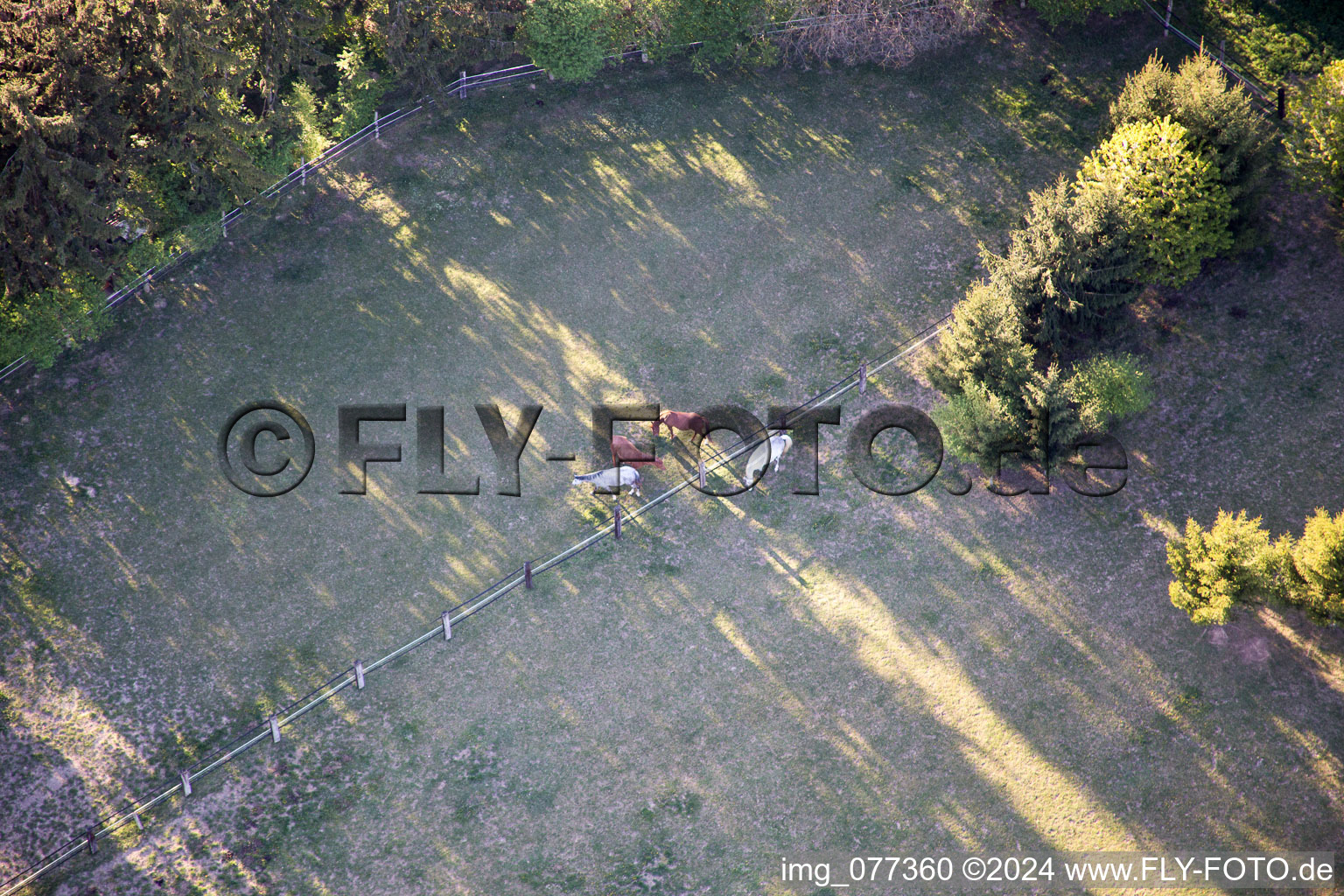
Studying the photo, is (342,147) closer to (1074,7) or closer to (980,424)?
(980,424)

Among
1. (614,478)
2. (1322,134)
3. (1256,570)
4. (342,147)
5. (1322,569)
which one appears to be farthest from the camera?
(342,147)

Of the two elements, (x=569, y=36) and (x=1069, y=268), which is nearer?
(x=1069, y=268)

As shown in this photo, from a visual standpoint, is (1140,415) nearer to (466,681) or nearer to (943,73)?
(943,73)

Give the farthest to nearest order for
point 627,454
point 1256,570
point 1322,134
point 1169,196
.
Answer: point 1322,134 → point 1169,196 → point 627,454 → point 1256,570

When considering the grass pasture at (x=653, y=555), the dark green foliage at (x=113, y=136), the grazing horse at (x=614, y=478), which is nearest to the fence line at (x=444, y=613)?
the grass pasture at (x=653, y=555)

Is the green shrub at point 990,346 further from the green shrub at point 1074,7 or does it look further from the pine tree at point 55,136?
the pine tree at point 55,136

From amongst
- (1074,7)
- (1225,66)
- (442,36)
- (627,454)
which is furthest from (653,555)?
(1225,66)

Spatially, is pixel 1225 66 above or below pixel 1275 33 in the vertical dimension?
below
